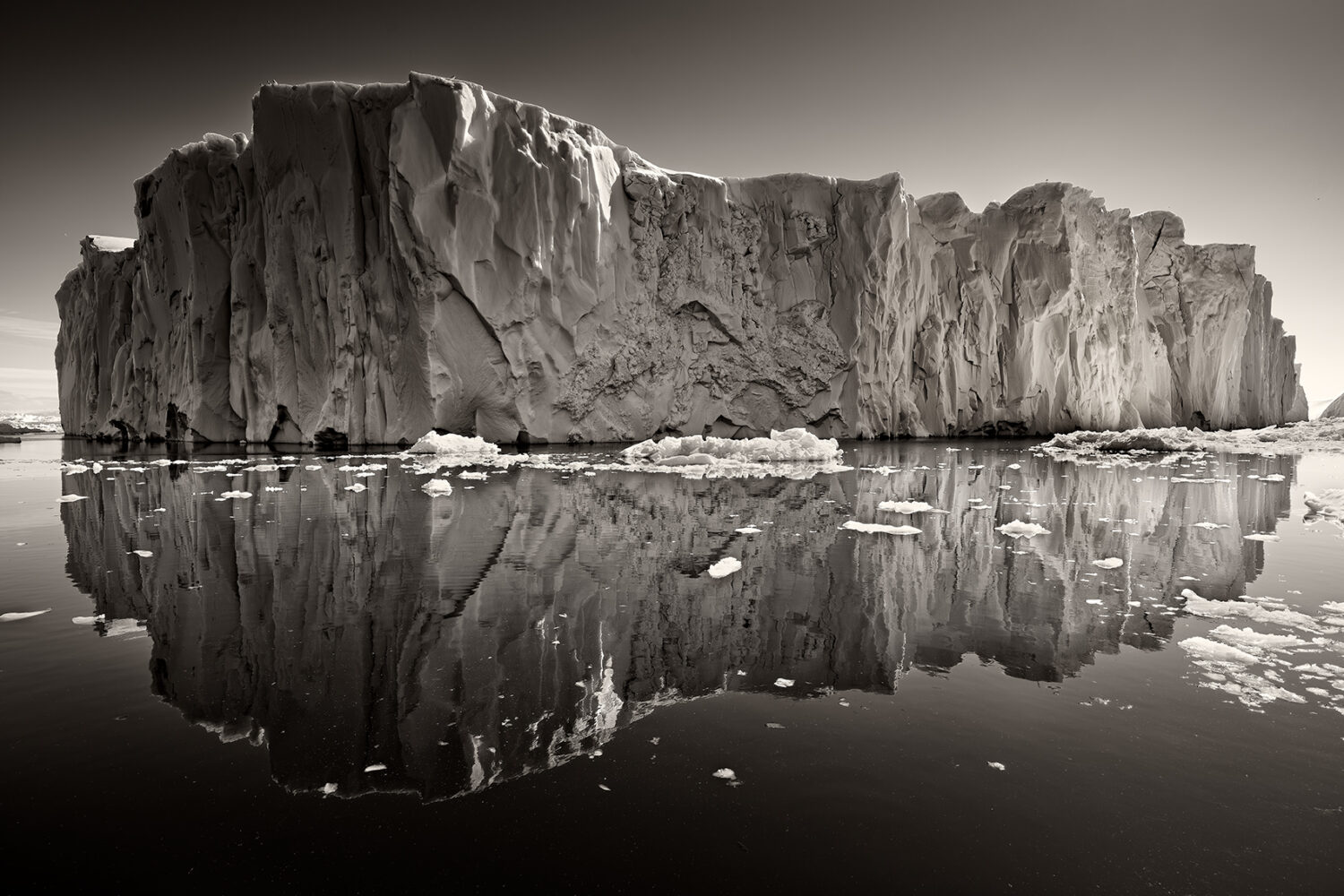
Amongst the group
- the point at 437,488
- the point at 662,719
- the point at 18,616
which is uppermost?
the point at 437,488

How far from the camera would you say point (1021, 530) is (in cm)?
593

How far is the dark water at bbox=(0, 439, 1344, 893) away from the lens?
1669mm

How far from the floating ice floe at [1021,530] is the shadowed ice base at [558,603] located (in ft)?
0.64

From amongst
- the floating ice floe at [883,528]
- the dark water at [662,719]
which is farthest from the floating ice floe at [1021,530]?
the floating ice floe at [883,528]

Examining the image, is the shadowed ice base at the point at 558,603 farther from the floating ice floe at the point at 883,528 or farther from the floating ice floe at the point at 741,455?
the floating ice floe at the point at 741,455

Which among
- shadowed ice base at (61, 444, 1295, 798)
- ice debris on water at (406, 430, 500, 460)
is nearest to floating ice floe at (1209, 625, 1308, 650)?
shadowed ice base at (61, 444, 1295, 798)

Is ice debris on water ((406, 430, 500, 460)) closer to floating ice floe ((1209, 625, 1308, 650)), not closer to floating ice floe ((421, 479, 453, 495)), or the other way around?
floating ice floe ((421, 479, 453, 495))

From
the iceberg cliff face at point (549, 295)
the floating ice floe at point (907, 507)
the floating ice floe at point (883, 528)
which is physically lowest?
the floating ice floe at point (883, 528)

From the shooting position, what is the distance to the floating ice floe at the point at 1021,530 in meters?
5.85

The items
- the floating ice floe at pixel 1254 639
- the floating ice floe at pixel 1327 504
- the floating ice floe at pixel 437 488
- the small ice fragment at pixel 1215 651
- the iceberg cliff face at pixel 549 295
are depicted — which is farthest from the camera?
the iceberg cliff face at pixel 549 295

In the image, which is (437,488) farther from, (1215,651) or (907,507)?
(1215,651)

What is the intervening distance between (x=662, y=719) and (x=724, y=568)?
2.17 metres

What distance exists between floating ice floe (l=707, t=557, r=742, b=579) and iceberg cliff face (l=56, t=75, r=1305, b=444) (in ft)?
48.7

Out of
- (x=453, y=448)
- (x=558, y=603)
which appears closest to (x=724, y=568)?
(x=558, y=603)
